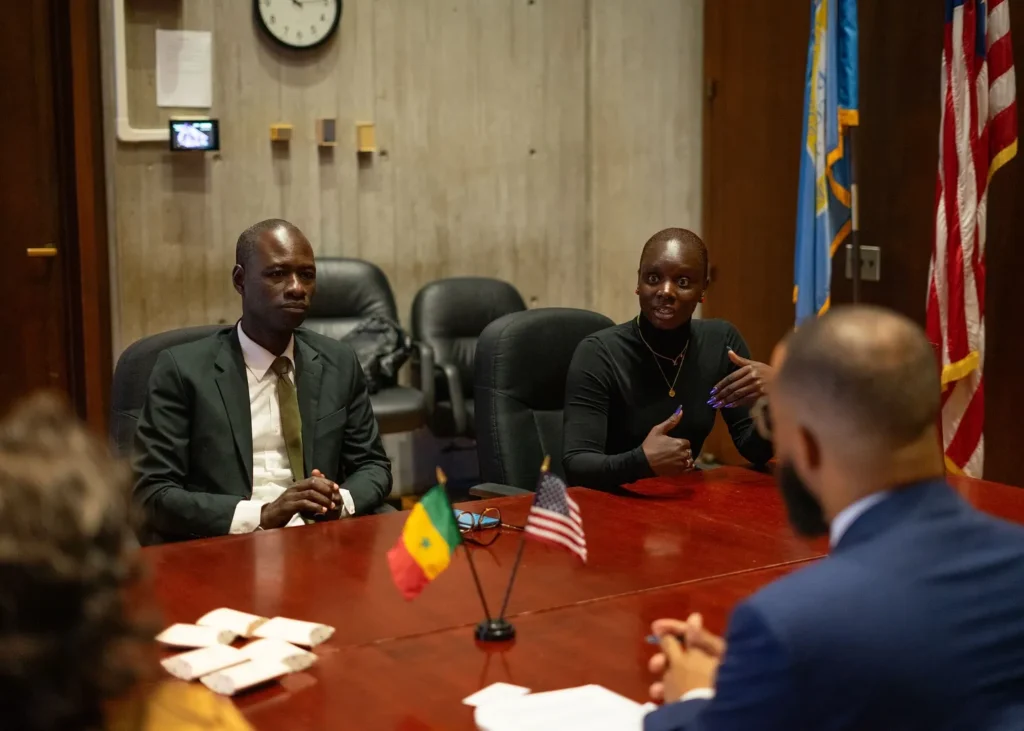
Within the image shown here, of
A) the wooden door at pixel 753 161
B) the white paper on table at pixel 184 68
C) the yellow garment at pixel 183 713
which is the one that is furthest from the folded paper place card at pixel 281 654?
the wooden door at pixel 753 161

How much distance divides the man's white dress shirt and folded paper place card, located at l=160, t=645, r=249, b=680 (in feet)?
3.62

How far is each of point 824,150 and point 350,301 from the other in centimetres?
208

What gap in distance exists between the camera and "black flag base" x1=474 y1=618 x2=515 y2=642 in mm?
2049

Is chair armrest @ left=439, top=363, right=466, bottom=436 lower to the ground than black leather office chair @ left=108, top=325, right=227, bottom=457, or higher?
lower

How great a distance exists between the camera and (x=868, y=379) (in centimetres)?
145

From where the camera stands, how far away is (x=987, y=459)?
4.82 m

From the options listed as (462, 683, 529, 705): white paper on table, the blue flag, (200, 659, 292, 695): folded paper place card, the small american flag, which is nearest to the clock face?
the blue flag

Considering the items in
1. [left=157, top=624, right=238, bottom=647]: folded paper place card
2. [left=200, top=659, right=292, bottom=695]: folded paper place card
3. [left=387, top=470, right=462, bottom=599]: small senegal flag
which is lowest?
[left=200, top=659, right=292, bottom=695]: folded paper place card

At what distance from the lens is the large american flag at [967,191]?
14.6 feet

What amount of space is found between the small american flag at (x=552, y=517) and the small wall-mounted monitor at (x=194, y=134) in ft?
11.8

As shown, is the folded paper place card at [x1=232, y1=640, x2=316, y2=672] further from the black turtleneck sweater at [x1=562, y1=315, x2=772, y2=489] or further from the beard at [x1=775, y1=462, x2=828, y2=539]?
the black turtleneck sweater at [x1=562, y1=315, x2=772, y2=489]

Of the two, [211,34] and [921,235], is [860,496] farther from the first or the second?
[211,34]

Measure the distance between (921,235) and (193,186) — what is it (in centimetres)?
303

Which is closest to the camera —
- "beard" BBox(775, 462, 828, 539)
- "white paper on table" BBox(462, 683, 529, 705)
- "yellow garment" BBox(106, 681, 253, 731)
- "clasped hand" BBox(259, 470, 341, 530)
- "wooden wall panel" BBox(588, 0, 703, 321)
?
"yellow garment" BBox(106, 681, 253, 731)
